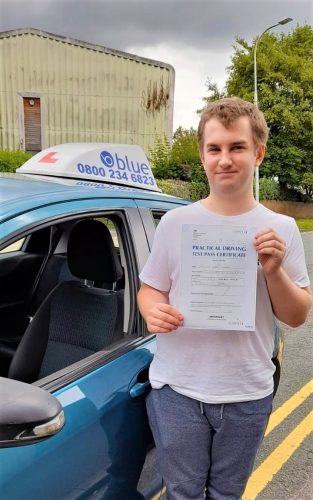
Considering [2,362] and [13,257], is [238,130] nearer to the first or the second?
[2,362]

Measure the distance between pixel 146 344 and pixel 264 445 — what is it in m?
1.62

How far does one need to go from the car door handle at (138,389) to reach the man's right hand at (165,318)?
333 millimetres

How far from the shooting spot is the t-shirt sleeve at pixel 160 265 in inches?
61.6

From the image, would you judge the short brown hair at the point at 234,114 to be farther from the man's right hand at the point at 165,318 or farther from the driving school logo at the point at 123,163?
the driving school logo at the point at 123,163

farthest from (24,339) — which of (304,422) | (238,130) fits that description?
(304,422)

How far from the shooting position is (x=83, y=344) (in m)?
2.10

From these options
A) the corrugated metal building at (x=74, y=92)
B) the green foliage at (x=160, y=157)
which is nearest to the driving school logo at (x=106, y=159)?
the corrugated metal building at (x=74, y=92)

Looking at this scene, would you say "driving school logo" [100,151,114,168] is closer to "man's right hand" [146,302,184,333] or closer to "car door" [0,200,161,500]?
"car door" [0,200,161,500]

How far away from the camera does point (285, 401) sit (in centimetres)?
363

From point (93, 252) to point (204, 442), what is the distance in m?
0.93

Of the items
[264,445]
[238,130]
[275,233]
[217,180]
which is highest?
[238,130]

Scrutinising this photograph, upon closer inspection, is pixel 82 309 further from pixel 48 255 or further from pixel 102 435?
pixel 48 255

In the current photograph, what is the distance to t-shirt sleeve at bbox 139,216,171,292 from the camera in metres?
1.56

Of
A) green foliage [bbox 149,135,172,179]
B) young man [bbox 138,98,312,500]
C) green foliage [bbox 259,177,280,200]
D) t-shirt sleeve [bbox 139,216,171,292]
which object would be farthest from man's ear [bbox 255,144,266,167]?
green foliage [bbox 259,177,280,200]
